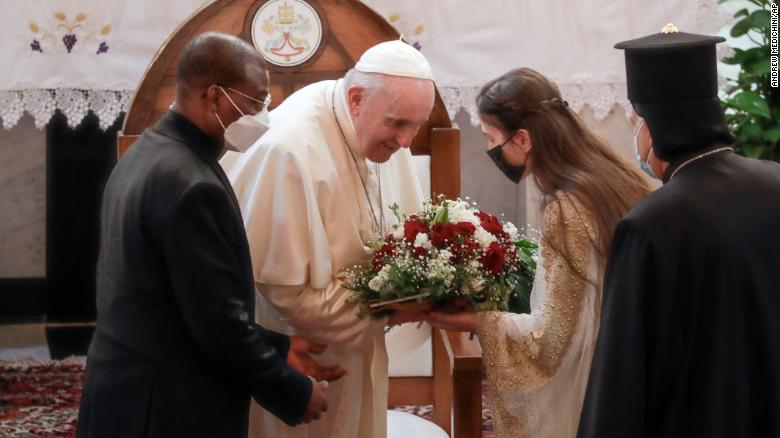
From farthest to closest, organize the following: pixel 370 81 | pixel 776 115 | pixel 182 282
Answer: pixel 776 115
pixel 370 81
pixel 182 282

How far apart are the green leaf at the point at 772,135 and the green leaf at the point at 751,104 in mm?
68

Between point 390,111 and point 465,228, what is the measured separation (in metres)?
0.46

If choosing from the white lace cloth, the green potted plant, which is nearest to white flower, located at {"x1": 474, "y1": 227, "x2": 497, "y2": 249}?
the white lace cloth

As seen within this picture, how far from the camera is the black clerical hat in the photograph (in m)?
2.30

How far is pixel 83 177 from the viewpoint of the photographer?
663 centimetres

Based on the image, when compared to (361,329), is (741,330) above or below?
above

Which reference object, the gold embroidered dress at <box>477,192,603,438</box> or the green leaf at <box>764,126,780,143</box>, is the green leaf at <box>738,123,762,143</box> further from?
the gold embroidered dress at <box>477,192,603,438</box>

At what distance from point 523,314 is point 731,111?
3.01m

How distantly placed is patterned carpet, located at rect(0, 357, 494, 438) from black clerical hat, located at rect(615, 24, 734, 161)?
9.85 ft

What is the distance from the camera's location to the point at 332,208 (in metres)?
3.37

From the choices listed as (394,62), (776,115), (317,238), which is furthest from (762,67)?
(317,238)

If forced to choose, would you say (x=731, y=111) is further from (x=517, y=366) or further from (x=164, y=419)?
(x=164, y=419)

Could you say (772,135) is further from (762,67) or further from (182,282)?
(182,282)

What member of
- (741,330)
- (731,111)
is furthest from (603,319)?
(731,111)
